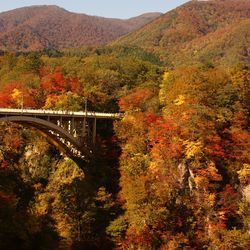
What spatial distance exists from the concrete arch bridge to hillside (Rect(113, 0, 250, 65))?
6349 cm

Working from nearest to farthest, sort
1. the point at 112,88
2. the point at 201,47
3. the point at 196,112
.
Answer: the point at 196,112 → the point at 112,88 → the point at 201,47

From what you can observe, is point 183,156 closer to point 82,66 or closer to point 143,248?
point 143,248

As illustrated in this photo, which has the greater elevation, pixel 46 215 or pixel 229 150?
pixel 229 150

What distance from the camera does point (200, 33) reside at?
14125 cm

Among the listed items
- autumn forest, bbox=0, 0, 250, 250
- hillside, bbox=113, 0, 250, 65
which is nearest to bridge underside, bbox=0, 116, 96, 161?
autumn forest, bbox=0, 0, 250, 250

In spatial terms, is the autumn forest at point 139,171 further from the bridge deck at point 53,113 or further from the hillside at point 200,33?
the hillside at point 200,33

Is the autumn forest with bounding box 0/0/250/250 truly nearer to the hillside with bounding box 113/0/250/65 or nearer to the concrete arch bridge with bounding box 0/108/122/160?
the concrete arch bridge with bounding box 0/108/122/160

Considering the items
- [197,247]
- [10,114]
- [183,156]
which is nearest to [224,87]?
[183,156]

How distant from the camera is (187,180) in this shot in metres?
34.9

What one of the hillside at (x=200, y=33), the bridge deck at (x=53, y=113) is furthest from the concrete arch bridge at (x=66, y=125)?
the hillside at (x=200, y=33)

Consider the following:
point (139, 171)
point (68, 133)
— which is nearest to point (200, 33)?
point (68, 133)

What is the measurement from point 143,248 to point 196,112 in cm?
1160

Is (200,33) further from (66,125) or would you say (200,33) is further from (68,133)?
(68,133)

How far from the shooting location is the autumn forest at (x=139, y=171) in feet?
107
